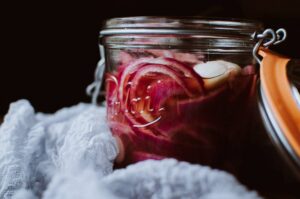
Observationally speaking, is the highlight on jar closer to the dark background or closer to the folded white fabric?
the folded white fabric

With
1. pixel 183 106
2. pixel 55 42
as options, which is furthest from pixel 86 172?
pixel 55 42

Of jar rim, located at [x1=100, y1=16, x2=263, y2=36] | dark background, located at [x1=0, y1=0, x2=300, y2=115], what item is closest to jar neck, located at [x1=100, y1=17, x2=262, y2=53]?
jar rim, located at [x1=100, y1=16, x2=263, y2=36]

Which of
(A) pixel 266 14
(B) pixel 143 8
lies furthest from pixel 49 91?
(A) pixel 266 14

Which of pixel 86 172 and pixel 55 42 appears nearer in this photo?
pixel 86 172

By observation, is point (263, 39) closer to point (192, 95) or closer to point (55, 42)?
point (192, 95)

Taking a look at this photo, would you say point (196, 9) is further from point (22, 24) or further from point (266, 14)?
point (22, 24)

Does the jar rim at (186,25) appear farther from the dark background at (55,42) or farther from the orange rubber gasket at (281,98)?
the dark background at (55,42)
